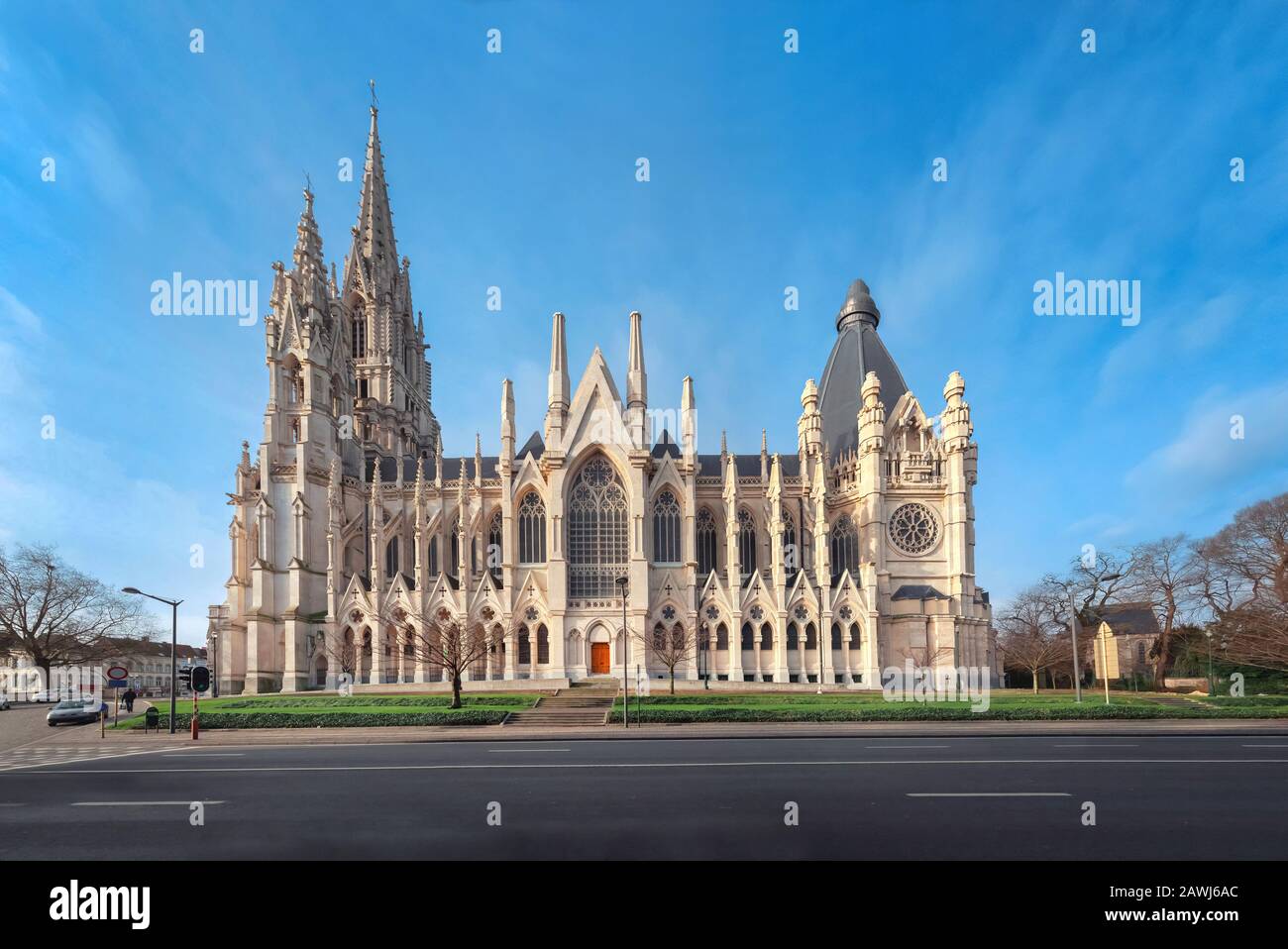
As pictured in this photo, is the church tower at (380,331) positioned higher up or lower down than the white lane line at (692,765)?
higher up

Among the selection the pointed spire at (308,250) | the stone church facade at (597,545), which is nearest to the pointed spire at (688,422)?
the stone church facade at (597,545)

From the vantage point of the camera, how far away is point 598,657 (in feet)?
163

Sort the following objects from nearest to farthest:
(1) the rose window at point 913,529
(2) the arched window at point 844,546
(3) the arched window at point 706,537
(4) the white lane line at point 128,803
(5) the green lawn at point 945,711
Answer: (4) the white lane line at point 128,803, (5) the green lawn at point 945,711, (1) the rose window at point 913,529, (2) the arched window at point 844,546, (3) the arched window at point 706,537

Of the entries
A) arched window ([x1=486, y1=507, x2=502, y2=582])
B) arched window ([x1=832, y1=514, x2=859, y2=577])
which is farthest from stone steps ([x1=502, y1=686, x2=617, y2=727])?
arched window ([x1=832, y1=514, x2=859, y2=577])

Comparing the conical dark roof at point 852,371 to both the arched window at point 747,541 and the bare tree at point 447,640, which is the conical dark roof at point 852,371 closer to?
the arched window at point 747,541

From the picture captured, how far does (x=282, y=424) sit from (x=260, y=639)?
50.0 feet

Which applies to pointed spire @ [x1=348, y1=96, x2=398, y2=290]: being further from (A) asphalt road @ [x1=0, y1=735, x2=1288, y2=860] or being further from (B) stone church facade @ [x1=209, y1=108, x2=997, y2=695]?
(A) asphalt road @ [x1=0, y1=735, x2=1288, y2=860]

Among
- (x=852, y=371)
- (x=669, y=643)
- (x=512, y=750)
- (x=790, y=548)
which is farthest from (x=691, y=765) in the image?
(x=852, y=371)

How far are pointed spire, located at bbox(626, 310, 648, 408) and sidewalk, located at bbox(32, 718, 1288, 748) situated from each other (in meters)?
28.3

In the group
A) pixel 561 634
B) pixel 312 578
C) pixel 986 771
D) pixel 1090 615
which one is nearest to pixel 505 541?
pixel 561 634

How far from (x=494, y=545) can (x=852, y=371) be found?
3195 centimetres

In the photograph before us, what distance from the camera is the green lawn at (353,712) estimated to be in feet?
96.8

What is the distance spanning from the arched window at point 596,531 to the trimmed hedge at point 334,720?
21010mm
